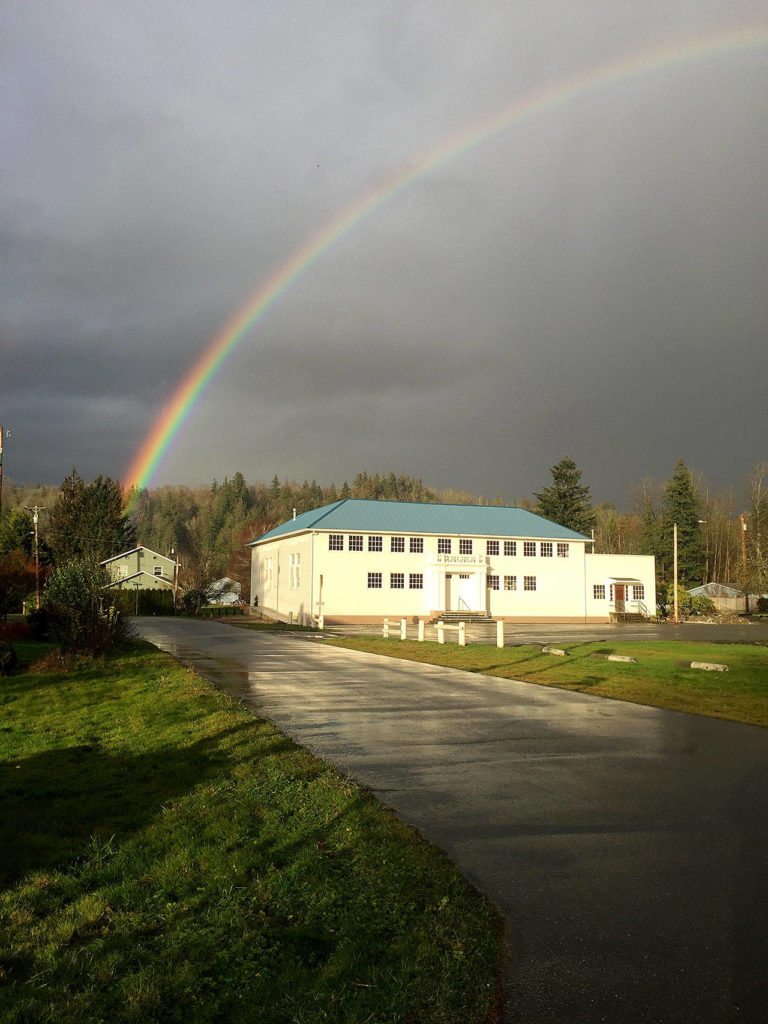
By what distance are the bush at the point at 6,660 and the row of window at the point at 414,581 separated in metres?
31.9

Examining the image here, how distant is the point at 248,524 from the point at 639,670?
95253mm

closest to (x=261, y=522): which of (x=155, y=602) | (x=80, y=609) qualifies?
(x=155, y=602)

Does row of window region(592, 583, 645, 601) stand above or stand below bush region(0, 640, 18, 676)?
above

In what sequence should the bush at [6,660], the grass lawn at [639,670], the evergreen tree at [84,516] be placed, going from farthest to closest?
the evergreen tree at [84,516]
the bush at [6,660]
the grass lawn at [639,670]

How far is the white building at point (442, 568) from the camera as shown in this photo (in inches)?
1897

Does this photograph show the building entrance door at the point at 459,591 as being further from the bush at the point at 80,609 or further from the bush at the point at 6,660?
the bush at the point at 6,660

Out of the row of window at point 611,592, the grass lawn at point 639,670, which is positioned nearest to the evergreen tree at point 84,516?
the row of window at point 611,592

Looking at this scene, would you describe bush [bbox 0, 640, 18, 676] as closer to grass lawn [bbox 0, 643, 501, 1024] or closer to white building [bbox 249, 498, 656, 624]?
grass lawn [bbox 0, 643, 501, 1024]

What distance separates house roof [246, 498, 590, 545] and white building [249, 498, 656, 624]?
88 mm

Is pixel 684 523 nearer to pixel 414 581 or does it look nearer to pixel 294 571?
pixel 414 581

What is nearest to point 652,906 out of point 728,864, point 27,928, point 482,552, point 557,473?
point 728,864

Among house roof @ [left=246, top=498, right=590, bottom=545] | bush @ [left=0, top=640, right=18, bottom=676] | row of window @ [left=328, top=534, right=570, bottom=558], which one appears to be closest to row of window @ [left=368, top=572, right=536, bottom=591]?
row of window @ [left=328, top=534, right=570, bottom=558]

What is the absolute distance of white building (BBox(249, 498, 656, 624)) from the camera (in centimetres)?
4819

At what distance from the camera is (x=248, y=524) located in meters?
111
